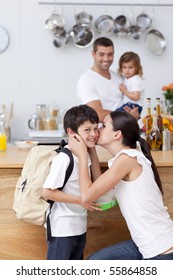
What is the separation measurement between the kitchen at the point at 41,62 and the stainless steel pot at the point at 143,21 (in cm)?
7

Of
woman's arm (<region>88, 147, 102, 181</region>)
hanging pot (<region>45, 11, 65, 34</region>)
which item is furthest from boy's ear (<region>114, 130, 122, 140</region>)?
hanging pot (<region>45, 11, 65, 34</region>)

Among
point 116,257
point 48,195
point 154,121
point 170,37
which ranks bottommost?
point 116,257

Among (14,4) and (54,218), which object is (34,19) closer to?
(14,4)

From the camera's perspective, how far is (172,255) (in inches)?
82.0

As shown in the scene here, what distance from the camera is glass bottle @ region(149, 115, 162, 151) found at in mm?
2910

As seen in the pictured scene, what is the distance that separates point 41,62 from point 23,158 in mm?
2154

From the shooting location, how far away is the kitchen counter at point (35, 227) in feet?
8.38

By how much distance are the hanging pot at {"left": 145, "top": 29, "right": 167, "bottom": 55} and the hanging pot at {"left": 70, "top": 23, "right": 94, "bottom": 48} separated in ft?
1.51

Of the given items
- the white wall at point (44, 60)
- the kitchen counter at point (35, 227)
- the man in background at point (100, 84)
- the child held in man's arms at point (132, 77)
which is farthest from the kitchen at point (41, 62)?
the kitchen counter at point (35, 227)

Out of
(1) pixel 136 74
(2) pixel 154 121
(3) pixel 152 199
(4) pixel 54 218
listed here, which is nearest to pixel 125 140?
(3) pixel 152 199

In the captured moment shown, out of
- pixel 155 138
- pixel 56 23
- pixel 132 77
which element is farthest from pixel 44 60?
pixel 155 138

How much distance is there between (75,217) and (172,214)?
530mm

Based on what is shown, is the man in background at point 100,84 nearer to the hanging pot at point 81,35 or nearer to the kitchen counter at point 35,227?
the kitchen counter at point 35,227

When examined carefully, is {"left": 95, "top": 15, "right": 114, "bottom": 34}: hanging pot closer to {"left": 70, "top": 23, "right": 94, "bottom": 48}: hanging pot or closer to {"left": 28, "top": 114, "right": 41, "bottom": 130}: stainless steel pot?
{"left": 70, "top": 23, "right": 94, "bottom": 48}: hanging pot
